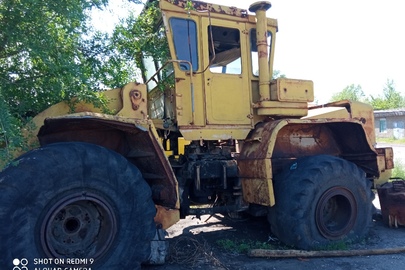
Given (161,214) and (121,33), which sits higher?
(121,33)

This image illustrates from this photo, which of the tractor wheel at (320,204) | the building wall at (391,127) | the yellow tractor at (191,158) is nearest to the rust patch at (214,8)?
the yellow tractor at (191,158)

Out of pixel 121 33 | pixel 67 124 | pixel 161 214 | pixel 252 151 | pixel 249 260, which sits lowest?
pixel 249 260

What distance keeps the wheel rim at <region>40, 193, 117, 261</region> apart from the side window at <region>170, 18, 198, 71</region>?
2.12 meters

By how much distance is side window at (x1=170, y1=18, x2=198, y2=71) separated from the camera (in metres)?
4.83

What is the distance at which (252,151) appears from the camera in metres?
5.10

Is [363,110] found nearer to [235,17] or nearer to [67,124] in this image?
[235,17]

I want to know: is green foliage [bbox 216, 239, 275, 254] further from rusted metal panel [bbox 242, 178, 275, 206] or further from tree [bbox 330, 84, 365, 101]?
tree [bbox 330, 84, 365, 101]

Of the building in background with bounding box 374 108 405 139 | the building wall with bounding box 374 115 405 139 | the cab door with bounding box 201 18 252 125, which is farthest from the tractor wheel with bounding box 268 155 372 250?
the building in background with bounding box 374 108 405 139

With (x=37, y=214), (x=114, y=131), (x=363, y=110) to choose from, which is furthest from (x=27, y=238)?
A: (x=363, y=110)

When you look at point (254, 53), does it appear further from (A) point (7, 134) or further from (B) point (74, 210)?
(A) point (7, 134)

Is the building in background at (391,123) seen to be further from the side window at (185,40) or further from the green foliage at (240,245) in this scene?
the side window at (185,40)

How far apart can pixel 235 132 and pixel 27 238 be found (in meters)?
2.93

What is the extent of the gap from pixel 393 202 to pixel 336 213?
4.21 ft

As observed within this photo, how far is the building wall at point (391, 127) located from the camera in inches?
1346
